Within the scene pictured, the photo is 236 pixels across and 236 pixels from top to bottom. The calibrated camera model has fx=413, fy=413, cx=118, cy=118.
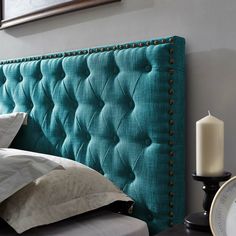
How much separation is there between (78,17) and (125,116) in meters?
0.43

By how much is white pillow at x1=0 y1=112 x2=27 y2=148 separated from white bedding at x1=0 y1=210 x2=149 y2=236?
0.45 metres

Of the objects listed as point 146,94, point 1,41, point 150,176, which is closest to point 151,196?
point 150,176

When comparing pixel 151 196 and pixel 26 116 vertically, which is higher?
pixel 26 116

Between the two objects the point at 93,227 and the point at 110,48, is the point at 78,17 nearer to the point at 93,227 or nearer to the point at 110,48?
the point at 110,48

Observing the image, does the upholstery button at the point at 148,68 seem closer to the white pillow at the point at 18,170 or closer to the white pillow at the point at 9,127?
the white pillow at the point at 18,170

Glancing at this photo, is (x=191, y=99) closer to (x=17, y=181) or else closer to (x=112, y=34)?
(x=112, y=34)

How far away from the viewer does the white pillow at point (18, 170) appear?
2.97 ft

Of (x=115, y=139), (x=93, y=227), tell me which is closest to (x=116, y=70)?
(x=115, y=139)

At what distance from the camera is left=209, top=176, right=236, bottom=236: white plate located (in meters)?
0.71

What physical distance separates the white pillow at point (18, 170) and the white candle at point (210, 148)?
0.34m

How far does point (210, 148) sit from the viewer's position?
0.82m

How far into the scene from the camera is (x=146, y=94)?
1.05 meters

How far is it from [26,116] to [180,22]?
0.65m

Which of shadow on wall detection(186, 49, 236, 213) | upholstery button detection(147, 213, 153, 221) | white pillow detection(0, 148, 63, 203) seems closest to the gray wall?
shadow on wall detection(186, 49, 236, 213)
